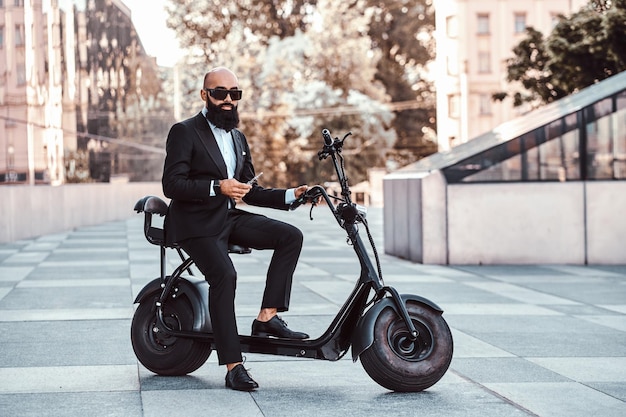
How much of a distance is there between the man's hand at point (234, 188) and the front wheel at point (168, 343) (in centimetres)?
72

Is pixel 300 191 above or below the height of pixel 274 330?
above

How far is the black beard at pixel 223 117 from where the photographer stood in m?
6.27

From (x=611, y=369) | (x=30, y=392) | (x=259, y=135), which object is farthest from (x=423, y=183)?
(x=259, y=135)

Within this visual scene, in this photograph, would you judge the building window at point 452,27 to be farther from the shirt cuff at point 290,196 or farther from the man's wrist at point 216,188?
the man's wrist at point 216,188

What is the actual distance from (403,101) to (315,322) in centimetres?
5125

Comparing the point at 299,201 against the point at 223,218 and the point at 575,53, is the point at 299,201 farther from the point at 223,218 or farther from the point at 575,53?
the point at 575,53

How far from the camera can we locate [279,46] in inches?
2138

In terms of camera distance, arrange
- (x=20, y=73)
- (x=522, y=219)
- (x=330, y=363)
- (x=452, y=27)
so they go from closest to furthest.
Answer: (x=330, y=363), (x=522, y=219), (x=20, y=73), (x=452, y=27)

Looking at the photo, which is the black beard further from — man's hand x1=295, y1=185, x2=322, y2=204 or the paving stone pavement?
the paving stone pavement

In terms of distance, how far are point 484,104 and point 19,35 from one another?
818 inches

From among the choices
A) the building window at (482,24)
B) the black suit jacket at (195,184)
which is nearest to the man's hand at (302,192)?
the black suit jacket at (195,184)

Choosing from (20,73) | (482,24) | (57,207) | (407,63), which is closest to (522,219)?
(20,73)

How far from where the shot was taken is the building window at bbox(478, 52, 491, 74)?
42.0m

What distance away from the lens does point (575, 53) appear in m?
21.3
